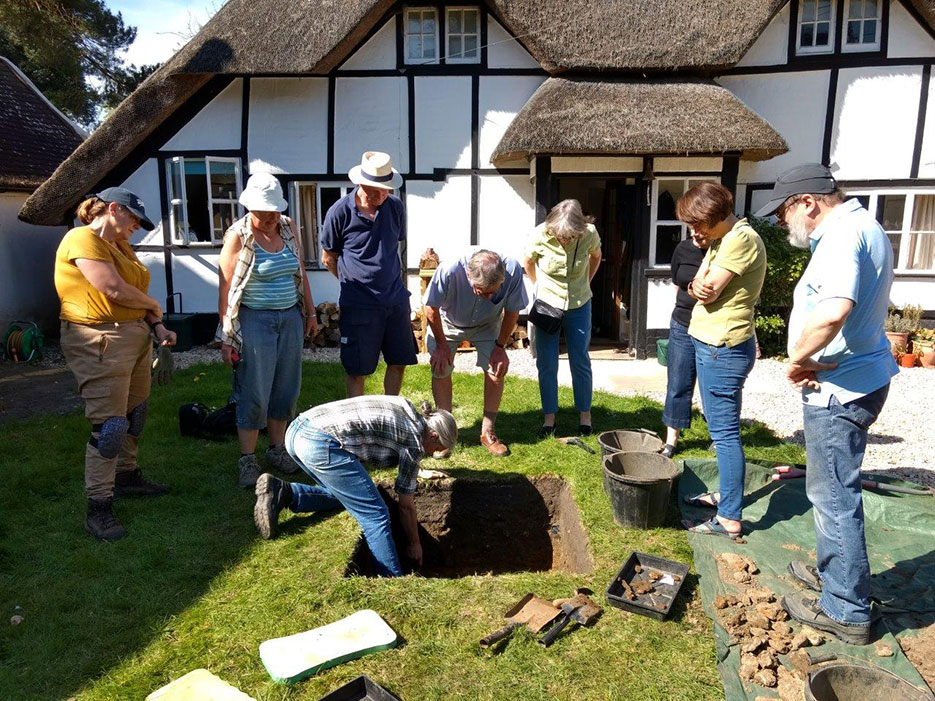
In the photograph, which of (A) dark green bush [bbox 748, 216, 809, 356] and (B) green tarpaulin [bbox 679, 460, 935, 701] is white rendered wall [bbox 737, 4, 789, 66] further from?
(B) green tarpaulin [bbox 679, 460, 935, 701]

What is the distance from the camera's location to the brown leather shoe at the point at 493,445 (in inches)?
A: 191

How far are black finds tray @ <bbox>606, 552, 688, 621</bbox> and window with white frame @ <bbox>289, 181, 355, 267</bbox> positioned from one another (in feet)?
25.1

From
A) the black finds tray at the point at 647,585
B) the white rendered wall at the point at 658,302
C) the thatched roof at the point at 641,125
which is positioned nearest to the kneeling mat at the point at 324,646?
the black finds tray at the point at 647,585

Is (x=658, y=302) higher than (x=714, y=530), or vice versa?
(x=658, y=302)

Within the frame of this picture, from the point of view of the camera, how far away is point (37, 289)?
35.9ft

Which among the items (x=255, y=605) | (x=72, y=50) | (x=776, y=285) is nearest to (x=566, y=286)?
(x=255, y=605)

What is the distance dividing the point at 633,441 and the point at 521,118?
5.36 meters

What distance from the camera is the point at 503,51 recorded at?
928cm

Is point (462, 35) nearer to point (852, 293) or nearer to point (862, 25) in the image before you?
point (862, 25)

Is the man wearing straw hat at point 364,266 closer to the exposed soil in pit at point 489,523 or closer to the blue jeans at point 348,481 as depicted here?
the exposed soil in pit at point 489,523

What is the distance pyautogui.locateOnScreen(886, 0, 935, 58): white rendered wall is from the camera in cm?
887

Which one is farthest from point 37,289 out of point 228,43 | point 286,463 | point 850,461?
point 850,461

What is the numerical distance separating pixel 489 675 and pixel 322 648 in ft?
2.26

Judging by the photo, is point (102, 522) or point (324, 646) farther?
point (102, 522)
